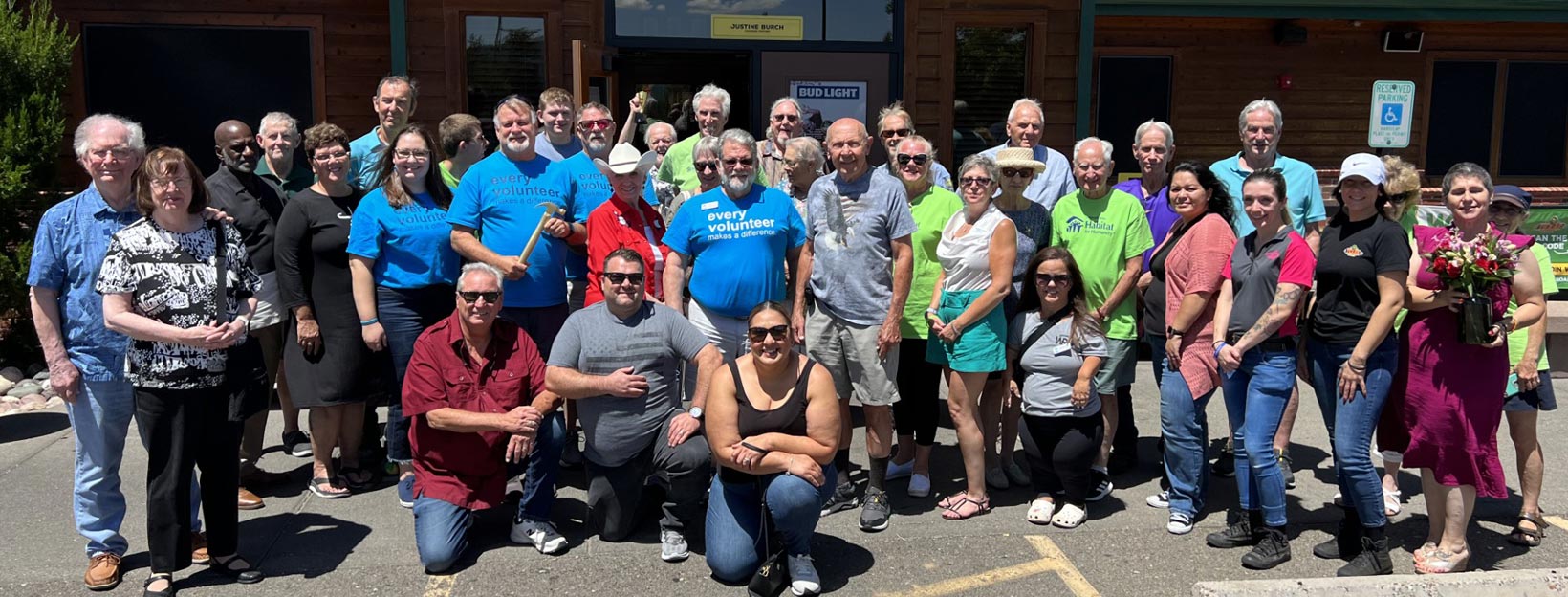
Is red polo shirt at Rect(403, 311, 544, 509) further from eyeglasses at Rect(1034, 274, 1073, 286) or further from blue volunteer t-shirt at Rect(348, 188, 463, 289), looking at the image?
eyeglasses at Rect(1034, 274, 1073, 286)

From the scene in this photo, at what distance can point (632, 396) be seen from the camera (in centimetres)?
480

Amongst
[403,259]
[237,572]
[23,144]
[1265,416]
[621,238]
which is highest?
[23,144]

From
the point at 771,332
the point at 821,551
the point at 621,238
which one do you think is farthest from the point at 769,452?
the point at 621,238

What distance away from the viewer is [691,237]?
16.9 ft

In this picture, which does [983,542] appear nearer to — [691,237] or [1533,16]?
[691,237]

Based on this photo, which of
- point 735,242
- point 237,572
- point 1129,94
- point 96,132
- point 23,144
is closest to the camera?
point 96,132

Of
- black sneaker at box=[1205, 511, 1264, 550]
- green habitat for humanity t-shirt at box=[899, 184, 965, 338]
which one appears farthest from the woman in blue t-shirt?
black sneaker at box=[1205, 511, 1264, 550]

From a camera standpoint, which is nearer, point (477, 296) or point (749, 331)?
point (749, 331)

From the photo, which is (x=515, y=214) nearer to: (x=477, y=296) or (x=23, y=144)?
(x=477, y=296)

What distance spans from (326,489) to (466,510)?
3.98 ft

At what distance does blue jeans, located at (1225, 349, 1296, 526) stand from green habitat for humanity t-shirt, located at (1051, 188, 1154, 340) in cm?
78

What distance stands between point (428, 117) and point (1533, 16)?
1020 cm

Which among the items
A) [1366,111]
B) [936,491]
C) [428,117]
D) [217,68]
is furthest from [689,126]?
[1366,111]

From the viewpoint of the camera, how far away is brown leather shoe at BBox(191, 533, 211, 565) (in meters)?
4.57
